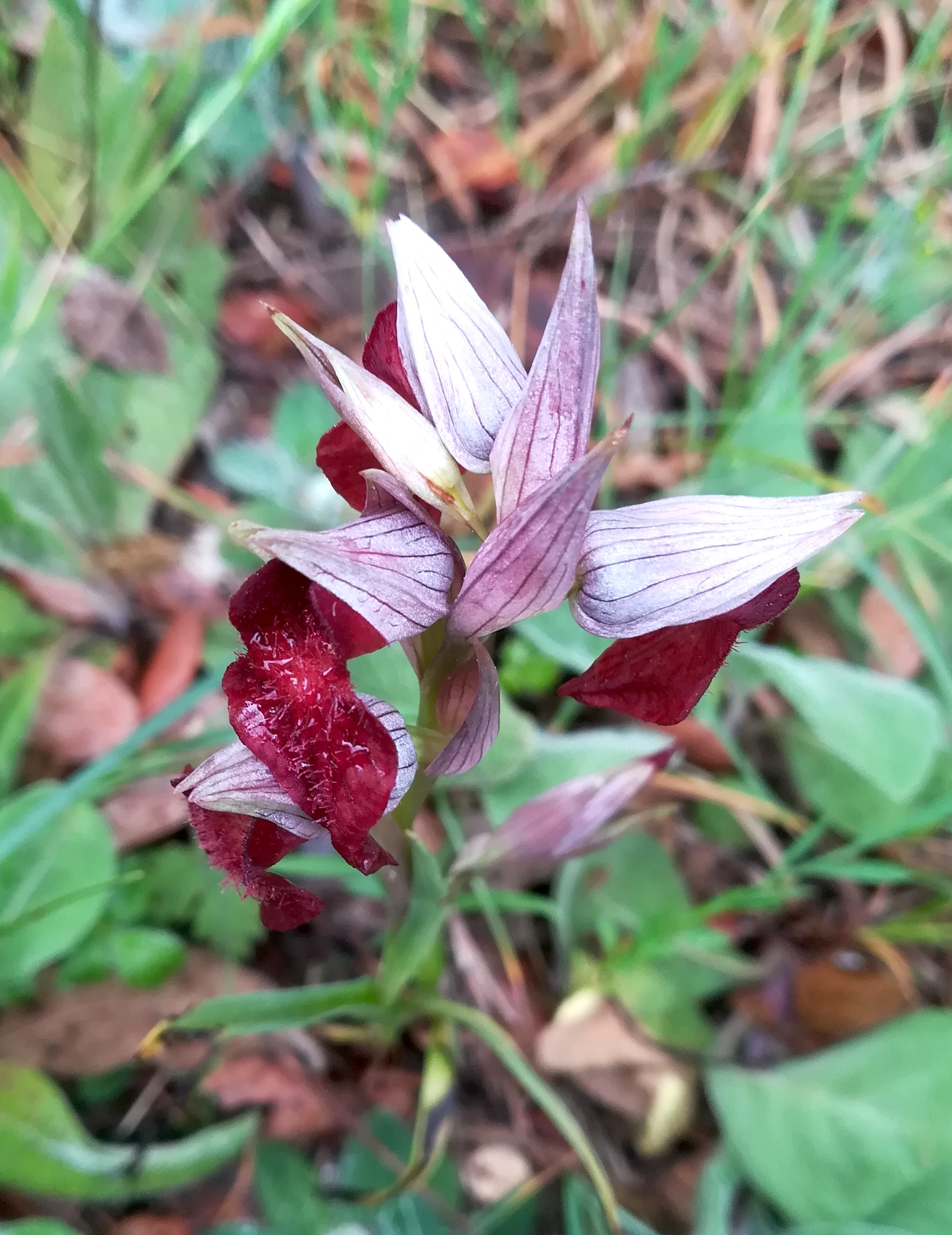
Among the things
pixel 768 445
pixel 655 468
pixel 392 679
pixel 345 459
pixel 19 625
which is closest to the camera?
pixel 345 459

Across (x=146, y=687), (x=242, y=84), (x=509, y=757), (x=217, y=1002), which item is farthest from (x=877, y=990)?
(x=242, y=84)

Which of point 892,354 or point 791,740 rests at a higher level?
point 892,354

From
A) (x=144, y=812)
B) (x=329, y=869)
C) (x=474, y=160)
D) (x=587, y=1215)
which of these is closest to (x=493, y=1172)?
(x=587, y=1215)

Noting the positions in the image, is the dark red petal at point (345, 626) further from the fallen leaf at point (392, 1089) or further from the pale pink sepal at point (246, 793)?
the fallen leaf at point (392, 1089)

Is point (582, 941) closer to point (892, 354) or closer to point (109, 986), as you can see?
point (109, 986)

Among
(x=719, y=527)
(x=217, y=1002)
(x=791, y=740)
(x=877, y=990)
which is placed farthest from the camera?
(x=791, y=740)

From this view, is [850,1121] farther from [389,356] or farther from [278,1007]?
[389,356]

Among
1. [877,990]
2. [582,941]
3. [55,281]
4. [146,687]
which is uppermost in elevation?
[55,281]
